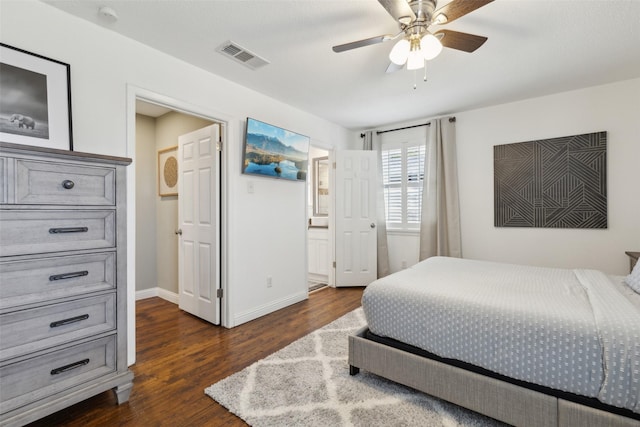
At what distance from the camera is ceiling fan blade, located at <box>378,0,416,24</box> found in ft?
5.00

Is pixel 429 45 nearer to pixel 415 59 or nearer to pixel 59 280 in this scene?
pixel 415 59

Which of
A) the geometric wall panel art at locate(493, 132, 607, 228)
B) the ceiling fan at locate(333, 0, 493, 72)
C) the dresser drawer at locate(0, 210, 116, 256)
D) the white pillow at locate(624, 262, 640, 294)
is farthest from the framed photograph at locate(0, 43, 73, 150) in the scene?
the geometric wall panel art at locate(493, 132, 607, 228)

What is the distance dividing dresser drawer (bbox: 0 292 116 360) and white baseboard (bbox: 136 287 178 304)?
220 cm

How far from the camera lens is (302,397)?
179 centimetres

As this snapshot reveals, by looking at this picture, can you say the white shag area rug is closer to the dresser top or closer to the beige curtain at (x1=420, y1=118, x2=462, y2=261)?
the dresser top

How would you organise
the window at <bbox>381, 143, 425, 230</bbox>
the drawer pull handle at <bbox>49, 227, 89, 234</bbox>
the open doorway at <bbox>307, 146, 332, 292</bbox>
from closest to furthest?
the drawer pull handle at <bbox>49, 227, 89, 234</bbox> < the window at <bbox>381, 143, 425, 230</bbox> < the open doorway at <bbox>307, 146, 332, 292</bbox>

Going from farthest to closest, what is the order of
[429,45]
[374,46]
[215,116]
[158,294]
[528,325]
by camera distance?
1. [158,294]
2. [215,116]
3. [374,46]
4. [429,45]
5. [528,325]

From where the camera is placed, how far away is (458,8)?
1579 millimetres

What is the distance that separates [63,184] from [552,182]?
4.35m

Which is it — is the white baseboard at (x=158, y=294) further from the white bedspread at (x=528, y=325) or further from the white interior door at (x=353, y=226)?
the white bedspread at (x=528, y=325)

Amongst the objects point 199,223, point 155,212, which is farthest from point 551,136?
point 155,212

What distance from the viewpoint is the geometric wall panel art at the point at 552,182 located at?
311cm

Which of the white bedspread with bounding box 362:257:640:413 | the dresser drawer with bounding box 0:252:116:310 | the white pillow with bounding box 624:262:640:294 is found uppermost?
the dresser drawer with bounding box 0:252:116:310

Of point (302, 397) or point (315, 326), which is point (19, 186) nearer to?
point (302, 397)
